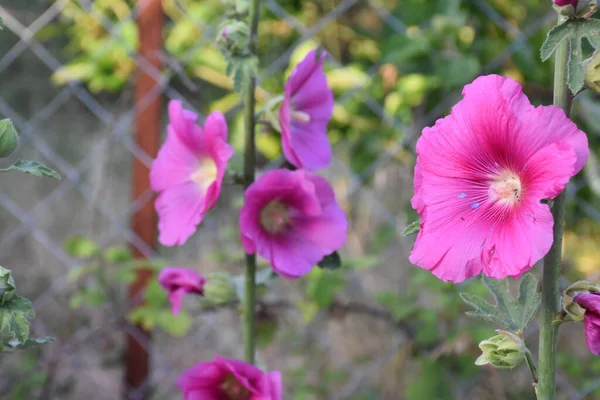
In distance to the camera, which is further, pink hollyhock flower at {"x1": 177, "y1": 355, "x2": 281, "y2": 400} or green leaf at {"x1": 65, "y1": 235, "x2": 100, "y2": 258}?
green leaf at {"x1": 65, "y1": 235, "x2": 100, "y2": 258}

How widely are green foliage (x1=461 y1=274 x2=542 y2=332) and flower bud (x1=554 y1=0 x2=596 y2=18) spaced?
18 centimetres

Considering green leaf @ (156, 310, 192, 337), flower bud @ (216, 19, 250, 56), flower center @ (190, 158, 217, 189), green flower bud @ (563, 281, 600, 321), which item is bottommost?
green leaf @ (156, 310, 192, 337)

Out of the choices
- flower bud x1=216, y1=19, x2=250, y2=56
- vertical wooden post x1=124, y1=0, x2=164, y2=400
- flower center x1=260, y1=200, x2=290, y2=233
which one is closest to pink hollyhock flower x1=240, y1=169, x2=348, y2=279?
flower center x1=260, y1=200, x2=290, y2=233

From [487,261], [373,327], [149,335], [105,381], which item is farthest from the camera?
[105,381]

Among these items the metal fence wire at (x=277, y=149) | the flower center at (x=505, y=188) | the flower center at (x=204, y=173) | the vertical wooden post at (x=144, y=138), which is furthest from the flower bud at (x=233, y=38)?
the vertical wooden post at (x=144, y=138)

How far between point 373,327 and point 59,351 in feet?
2.24

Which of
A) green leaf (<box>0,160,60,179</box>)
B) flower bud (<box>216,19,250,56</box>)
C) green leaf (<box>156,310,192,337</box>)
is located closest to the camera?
green leaf (<box>0,160,60,179</box>)

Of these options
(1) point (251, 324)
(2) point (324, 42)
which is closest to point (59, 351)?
(1) point (251, 324)

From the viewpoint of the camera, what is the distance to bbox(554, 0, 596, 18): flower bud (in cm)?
49

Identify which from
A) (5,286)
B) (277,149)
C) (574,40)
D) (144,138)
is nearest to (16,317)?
(5,286)

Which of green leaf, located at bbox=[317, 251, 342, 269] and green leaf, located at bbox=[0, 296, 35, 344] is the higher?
green leaf, located at bbox=[317, 251, 342, 269]

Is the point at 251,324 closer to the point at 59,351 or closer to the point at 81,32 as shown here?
the point at 59,351

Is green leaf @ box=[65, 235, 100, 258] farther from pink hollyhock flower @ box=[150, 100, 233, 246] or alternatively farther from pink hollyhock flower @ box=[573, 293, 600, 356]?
pink hollyhock flower @ box=[573, 293, 600, 356]

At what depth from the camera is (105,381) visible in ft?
6.08
